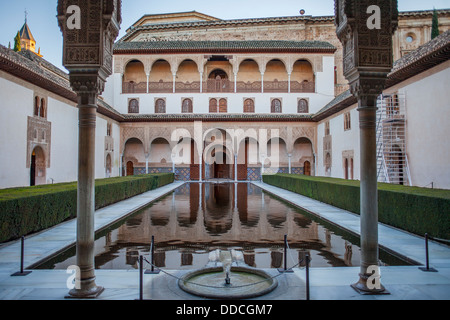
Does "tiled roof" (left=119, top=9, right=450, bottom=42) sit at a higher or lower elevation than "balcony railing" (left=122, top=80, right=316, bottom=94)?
higher

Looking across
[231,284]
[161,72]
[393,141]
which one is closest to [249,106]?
[161,72]

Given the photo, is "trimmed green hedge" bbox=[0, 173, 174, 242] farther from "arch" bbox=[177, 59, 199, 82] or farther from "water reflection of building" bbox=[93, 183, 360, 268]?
"arch" bbox=[177, 59, 199, 82]

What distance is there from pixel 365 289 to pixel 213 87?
91.5ft

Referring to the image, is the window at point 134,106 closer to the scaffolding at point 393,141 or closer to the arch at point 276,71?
the arch at point 276,71

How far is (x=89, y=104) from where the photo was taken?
4402 millimetres

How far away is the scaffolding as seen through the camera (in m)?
15.4

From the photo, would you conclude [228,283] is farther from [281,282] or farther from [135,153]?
[135,153]

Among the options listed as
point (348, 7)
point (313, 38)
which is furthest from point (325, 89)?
point (348, 7)

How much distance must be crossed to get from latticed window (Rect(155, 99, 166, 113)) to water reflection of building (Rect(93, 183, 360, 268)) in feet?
61.7

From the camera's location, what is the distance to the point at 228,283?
Result: 172 inches

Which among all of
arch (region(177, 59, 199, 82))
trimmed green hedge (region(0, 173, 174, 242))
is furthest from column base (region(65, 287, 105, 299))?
arch (region(177, 59, 199, 82))

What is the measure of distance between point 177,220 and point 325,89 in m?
23.3
